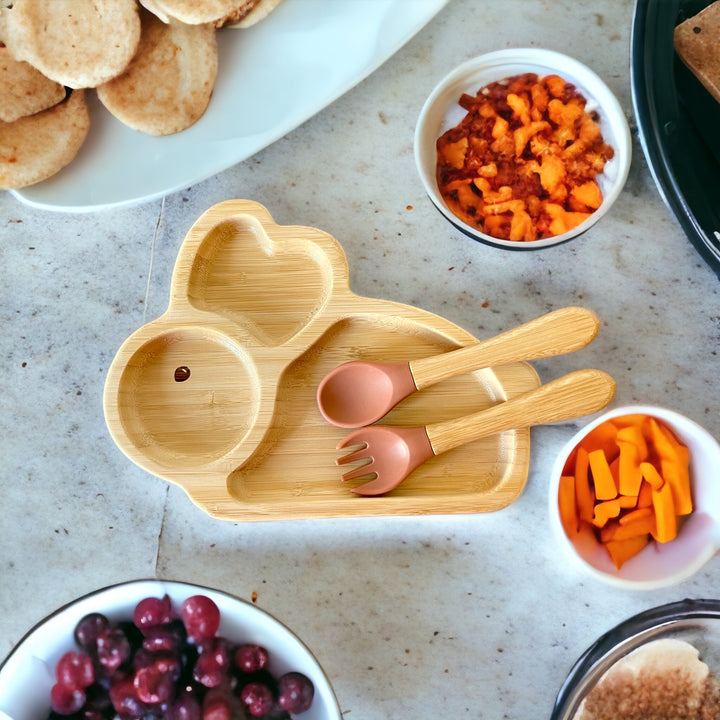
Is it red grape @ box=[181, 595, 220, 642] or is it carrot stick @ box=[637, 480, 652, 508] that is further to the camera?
carrot stick @ box=[637, 480, 652, 508]

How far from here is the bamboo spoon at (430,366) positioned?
0.94 metres

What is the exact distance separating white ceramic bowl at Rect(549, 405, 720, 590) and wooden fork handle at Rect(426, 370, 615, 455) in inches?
1.1

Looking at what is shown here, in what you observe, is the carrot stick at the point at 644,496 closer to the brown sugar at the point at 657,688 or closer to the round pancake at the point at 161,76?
the brown sugar at the point at 657,688

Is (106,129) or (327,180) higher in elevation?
(106,129)

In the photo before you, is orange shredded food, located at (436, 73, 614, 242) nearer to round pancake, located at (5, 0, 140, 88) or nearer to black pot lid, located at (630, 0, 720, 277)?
black pot lid, located at (630, 0, 720, 277)

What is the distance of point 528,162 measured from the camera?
1.01 metres

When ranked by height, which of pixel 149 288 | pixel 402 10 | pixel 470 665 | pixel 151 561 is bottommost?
pixel 470 665

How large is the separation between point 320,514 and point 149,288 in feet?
1.49

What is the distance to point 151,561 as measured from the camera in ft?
3.47

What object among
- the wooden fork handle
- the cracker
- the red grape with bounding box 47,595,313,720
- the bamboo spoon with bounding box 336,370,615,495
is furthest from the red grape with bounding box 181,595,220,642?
the cracker

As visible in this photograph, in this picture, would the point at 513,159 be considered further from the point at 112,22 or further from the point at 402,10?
the point at 112,22

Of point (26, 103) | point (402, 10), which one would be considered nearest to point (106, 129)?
point (26, 103)

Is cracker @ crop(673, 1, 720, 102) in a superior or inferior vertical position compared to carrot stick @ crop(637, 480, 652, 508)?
superior

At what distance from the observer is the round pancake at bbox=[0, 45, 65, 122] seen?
972 millimetres
